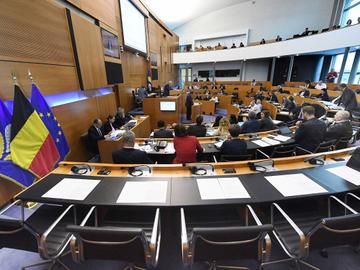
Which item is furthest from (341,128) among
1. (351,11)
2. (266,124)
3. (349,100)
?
(351,11)

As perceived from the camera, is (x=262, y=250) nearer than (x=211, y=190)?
Yes

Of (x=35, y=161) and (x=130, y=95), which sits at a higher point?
(x=130, y=95)

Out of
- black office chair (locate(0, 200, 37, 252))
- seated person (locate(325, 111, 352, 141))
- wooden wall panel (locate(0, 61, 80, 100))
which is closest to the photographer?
black office chair (locate(0, 200, 37, 252))

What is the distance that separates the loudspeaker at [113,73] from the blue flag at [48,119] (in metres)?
2.63

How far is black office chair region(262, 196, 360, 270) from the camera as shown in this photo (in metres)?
1.23

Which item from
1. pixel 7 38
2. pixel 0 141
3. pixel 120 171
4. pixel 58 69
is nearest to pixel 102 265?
pixel 120 171

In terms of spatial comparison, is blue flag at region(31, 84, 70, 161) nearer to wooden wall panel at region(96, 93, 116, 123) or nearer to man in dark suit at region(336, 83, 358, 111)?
wooden wall panel at region(96, 93, 116, 123)

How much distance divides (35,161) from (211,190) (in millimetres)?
2779

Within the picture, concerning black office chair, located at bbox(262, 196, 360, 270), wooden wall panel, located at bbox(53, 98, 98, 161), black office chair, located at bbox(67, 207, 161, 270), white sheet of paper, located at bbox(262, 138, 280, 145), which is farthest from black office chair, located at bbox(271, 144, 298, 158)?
wooden wall panel, located at bbox(53, 98, 98, 161)

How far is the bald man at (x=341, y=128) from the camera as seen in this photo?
10.4 ft

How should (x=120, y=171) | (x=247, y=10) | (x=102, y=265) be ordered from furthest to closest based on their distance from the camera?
(x=247, y=10) < (x=120, y=171) < (x=102, y=265)

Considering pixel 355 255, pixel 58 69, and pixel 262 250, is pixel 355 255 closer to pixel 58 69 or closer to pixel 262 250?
pixel 262 250

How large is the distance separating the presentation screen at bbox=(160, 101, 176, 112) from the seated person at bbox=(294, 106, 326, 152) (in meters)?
4.46

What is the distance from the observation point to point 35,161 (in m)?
2.68
